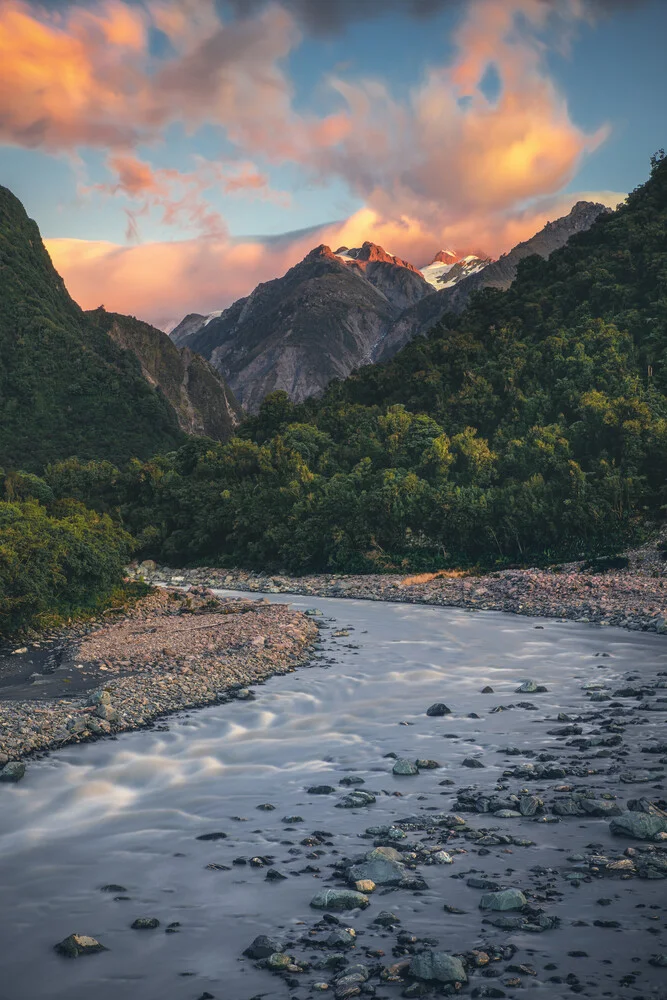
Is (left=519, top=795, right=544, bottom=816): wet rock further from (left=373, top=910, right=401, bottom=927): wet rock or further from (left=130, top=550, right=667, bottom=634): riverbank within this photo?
(left=130, top=550, right=667, bottom=634): riverbank

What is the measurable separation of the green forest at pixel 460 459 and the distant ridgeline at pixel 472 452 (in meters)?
0.18

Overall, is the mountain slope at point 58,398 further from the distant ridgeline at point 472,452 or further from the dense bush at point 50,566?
the dense bush at point 50,566

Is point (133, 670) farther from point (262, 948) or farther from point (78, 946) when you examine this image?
point (262, 948)

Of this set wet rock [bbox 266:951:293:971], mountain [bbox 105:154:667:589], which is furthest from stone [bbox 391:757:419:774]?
mountain [bbox 105:154:667:589]

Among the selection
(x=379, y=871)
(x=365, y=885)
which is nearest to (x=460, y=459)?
(x=379, y=871)

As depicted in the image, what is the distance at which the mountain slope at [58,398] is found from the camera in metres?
114

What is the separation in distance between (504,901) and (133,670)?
16.5 metres

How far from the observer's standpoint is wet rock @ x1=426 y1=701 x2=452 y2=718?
20156 mm

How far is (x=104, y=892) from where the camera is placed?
1070 cm

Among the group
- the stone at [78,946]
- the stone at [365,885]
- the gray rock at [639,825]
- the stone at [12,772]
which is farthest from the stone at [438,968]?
the stone at [12,772]

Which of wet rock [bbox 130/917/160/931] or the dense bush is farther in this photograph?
the dense bush

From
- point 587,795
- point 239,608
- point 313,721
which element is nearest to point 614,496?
point 239,608

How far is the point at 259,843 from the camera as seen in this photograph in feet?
39.5

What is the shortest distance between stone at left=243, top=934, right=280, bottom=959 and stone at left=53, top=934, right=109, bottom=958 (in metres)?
1.68
